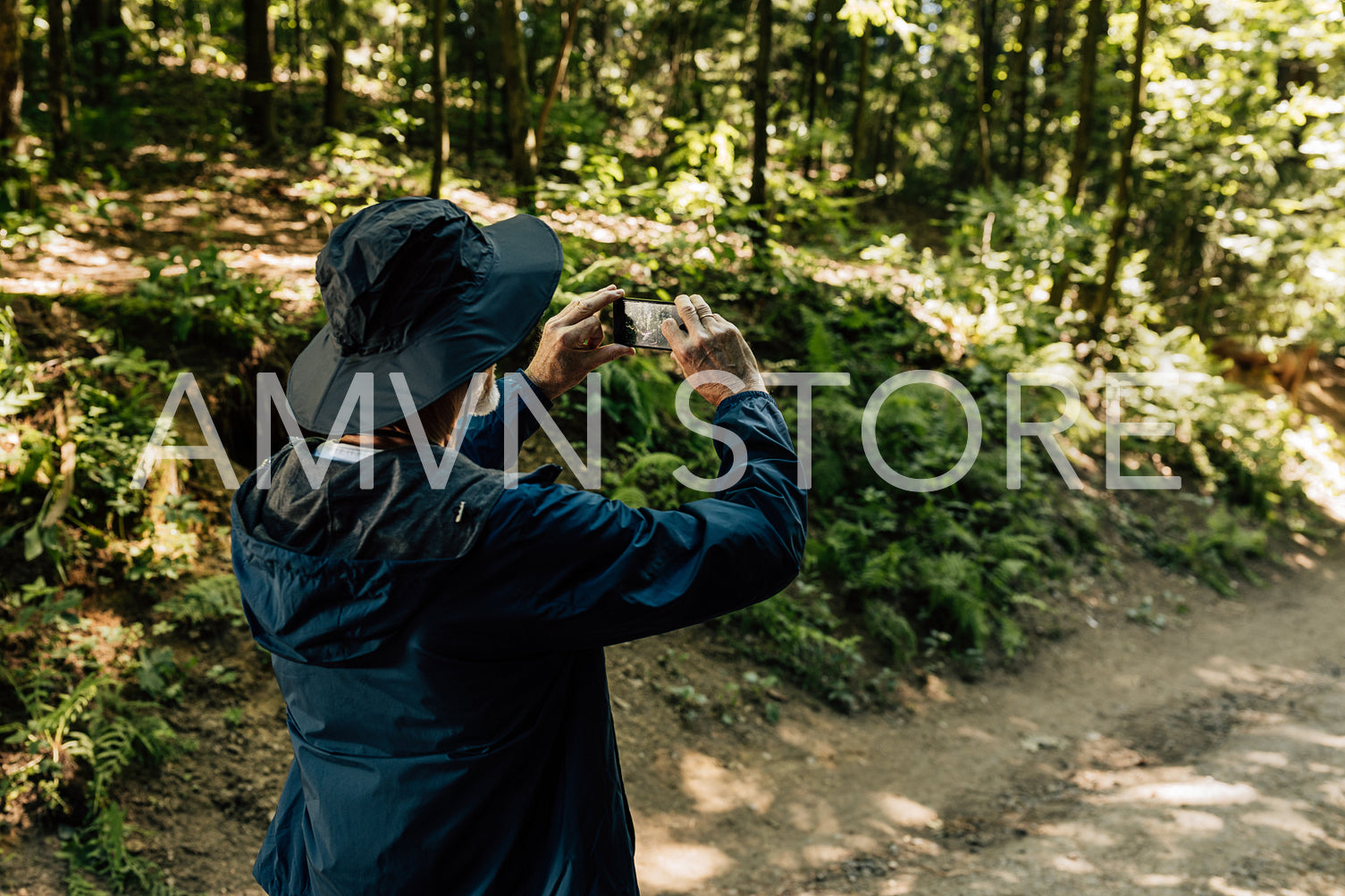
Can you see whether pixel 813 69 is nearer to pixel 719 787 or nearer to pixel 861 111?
pixel 861 111

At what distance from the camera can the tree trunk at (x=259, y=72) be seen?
12.1 meters

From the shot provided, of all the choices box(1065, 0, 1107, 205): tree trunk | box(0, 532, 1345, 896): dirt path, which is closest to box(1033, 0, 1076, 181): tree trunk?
box(1065, 0, 1107, 205): tree trunk

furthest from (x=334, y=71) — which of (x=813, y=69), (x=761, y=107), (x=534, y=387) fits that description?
(x=534, y=387)

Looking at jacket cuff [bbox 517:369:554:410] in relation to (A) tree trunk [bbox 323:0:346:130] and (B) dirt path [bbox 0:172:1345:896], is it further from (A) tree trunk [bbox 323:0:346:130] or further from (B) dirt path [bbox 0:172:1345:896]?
(A) tree trunk [bbox 323:0:346:130]

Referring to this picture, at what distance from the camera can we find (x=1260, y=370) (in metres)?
20.9

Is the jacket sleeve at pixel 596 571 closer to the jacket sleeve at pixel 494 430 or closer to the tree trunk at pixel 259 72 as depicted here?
the jacket sleeve at pixel 494 430

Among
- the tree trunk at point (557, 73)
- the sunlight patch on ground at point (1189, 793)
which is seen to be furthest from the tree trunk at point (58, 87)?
the sunlight patch on ground at point (1189, 793)

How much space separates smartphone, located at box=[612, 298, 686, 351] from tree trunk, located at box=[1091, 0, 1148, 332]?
15.0 m

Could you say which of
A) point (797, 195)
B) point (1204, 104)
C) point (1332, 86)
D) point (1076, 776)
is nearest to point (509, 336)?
point (1076, 776)

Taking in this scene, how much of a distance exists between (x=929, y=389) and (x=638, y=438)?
15.2ft

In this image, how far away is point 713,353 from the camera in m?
2.01

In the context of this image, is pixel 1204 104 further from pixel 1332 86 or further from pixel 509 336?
pixel 509 336

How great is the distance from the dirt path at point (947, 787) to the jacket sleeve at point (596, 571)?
3829 mm

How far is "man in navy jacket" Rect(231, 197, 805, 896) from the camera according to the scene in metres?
1.55
